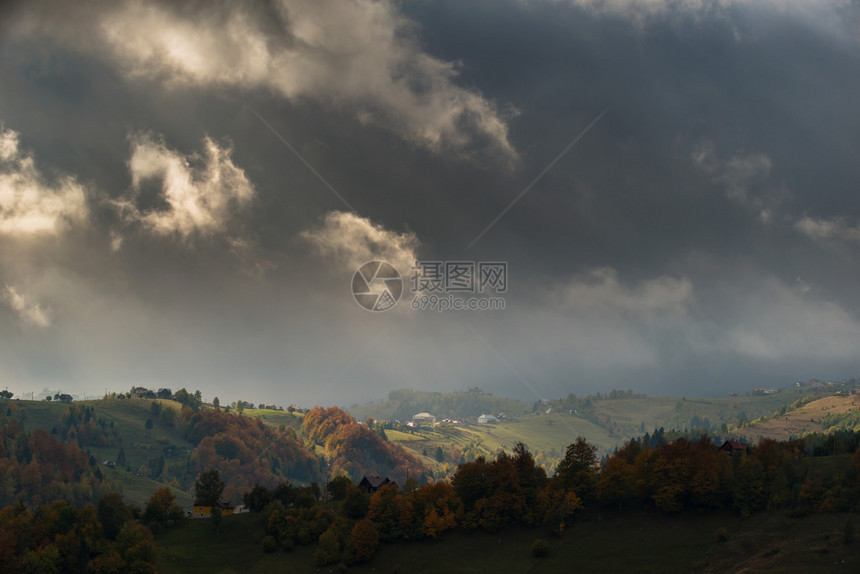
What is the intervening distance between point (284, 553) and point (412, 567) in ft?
111

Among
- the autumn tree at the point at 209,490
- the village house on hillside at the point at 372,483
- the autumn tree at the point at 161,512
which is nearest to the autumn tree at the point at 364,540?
the village house on hillside at the point at 372,483

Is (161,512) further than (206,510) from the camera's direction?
No

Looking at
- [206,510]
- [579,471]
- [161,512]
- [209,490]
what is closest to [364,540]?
[579,471]

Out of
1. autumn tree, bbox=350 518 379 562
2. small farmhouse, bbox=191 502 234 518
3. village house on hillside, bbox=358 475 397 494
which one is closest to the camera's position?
autumn tree, bbox=350 518 379 562

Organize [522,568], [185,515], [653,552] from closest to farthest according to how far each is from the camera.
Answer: [653,552] < [522,568] < [185,515]

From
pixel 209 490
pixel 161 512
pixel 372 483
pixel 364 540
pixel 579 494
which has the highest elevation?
pixel 579 494

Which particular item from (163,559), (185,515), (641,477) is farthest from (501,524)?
(185,515)

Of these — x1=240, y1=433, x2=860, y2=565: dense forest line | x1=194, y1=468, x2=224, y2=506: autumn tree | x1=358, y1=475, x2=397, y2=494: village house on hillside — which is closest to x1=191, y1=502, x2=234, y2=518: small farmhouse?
x1=194, y1=468, x2=224, y2=506: autumn tree

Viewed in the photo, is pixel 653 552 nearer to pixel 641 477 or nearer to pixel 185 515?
pixel 641 477

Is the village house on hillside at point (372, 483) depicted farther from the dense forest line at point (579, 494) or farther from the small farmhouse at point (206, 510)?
the small farmhouse at point (206, 510)

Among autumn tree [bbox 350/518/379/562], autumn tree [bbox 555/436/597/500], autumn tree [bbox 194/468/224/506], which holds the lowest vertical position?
autumn tree [bbox 350/518/379/562]

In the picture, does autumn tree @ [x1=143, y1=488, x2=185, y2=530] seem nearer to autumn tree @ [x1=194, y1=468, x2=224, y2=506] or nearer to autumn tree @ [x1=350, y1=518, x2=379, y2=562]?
autumn tree @ [x1=194, y1=468, x2=224, y2=506]

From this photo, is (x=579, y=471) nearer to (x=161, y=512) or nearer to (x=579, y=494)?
(x=579, y=494)

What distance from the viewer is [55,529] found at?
145 meters
